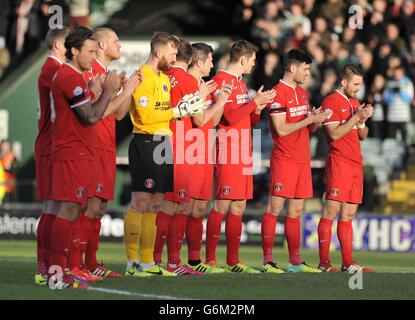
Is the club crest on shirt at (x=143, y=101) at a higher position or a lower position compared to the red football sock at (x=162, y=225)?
higher

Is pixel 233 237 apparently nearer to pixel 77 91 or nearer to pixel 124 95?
pixel 124 95

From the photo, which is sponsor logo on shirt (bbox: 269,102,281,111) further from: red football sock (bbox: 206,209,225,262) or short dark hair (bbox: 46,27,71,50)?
short dark hair (bbox: 46,27,71,50)

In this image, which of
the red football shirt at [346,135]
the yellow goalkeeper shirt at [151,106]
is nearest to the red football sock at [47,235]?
the yellow goalkeeper shirt at [151,106]

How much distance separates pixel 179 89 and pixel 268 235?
2.10 meters

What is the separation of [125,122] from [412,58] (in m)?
6.08

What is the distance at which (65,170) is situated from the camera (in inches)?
468

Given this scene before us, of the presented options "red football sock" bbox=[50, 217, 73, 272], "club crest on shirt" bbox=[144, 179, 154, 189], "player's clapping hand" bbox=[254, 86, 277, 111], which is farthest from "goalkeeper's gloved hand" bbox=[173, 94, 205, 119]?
"red football sock" bbox=[50, 217, 73, 272]

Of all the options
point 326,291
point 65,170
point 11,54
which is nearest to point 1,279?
point 65,170

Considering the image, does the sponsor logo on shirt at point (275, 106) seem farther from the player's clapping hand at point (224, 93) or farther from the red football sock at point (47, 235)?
the red football sock at point (47, 235)

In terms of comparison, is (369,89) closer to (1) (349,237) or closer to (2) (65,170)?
(1) (349,237)

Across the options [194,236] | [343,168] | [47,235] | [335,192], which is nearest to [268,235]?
[194,236]

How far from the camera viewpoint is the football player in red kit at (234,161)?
14.9 metres

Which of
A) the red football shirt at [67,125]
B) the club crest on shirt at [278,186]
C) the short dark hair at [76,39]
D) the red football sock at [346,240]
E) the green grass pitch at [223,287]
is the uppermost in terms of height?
the short dark hair at [76,39]

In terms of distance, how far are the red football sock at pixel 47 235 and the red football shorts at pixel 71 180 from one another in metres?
0.44
